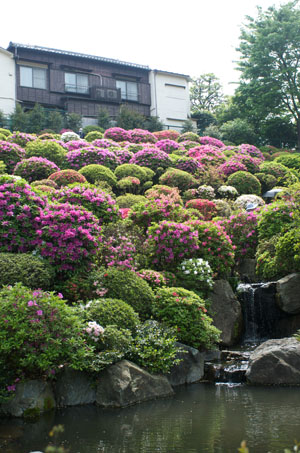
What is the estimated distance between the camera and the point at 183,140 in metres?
29.6

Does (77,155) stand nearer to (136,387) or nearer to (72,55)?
(136,387)

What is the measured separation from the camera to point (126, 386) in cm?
754

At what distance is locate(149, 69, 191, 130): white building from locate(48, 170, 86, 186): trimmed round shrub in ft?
77.0

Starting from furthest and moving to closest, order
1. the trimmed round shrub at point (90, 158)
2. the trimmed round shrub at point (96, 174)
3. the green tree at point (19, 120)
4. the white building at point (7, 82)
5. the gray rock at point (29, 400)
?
the white building at point (7, 82) < the green tree at point (19, 120) < the trimmed round shrub at point (90, 158) < the trimmed round shrub at point (96, 174) < the gray rock at point (29, 400)

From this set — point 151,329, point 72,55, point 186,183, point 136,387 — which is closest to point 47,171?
point 186,183

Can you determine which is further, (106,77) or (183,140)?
(106,77)

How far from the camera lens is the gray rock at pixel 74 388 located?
24.8 ft

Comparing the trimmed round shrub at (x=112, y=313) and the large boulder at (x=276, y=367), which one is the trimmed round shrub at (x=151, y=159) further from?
the large boulder at (x=276, y=367)

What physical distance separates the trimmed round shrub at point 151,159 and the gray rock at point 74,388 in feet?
46.3

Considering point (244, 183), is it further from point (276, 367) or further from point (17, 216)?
point (276, 367)

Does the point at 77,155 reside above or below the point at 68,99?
below

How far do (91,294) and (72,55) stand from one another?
31.1 m

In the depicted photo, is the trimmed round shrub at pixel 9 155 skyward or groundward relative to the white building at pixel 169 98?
groundward

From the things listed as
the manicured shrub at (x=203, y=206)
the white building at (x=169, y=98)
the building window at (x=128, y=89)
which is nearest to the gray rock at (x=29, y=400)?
the manicured shrub at (x=203, y=206)
